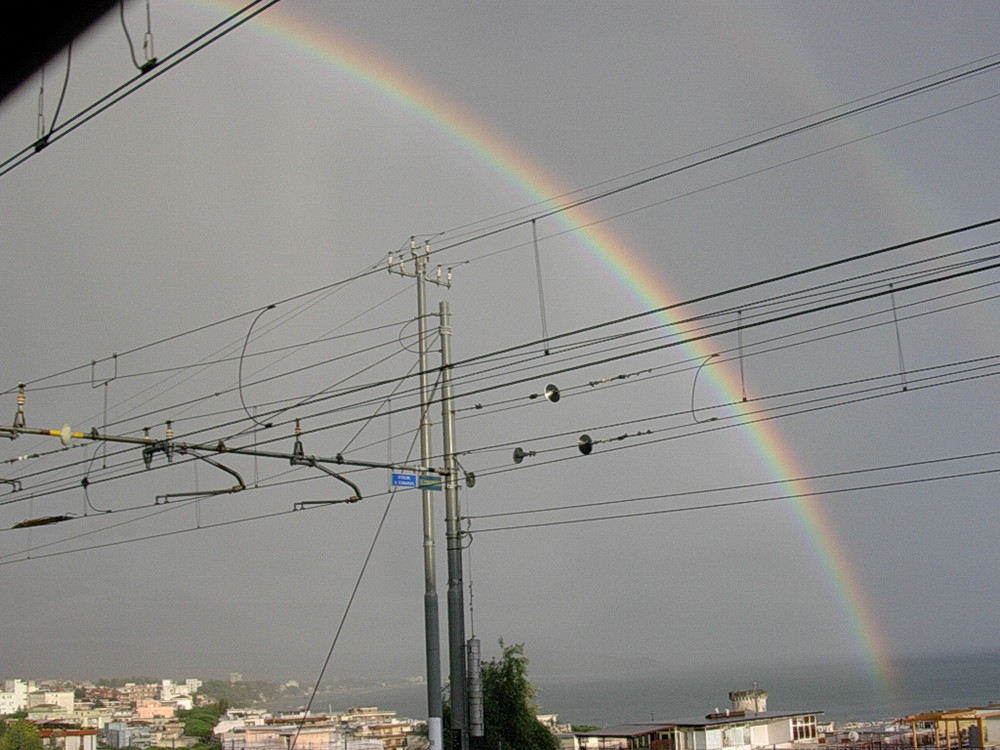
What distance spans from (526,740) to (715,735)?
14.3 metres

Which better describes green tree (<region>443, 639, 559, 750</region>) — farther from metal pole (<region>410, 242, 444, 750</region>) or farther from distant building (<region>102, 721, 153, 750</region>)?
distant building (<region>102, 721, 153, 750</region>)

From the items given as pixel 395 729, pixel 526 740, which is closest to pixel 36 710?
pixel 395 729

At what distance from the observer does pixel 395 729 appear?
81.7 m

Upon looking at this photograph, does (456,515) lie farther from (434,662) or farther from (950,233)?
(950,233)

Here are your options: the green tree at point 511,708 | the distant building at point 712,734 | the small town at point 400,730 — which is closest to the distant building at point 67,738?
the small town at point 400,730

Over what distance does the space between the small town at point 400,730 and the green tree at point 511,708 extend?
1.10 meters

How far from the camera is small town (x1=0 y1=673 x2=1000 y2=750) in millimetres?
35688

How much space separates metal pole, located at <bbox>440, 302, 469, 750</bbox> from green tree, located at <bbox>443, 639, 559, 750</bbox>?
7.17 meters

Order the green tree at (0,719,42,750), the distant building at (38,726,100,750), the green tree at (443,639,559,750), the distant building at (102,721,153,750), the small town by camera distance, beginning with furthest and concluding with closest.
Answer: the distant building at (102,721,153,750) → the distant building at (38,726,100,750) → the green tree at (0,719,42,750) → the small town → the green tree at (443,639,559,750)

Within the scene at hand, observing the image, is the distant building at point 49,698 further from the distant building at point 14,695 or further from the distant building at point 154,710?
the distant building at point 154,710

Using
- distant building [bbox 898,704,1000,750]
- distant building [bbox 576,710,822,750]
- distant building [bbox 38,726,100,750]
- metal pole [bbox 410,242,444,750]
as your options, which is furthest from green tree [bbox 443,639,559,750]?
distant building [bbox 38,726,100,750]

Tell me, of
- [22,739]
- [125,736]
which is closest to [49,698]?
[125,736]

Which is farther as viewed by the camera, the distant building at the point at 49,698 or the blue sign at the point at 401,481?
the distant building at the point at 49,698

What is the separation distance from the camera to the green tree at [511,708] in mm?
24609
